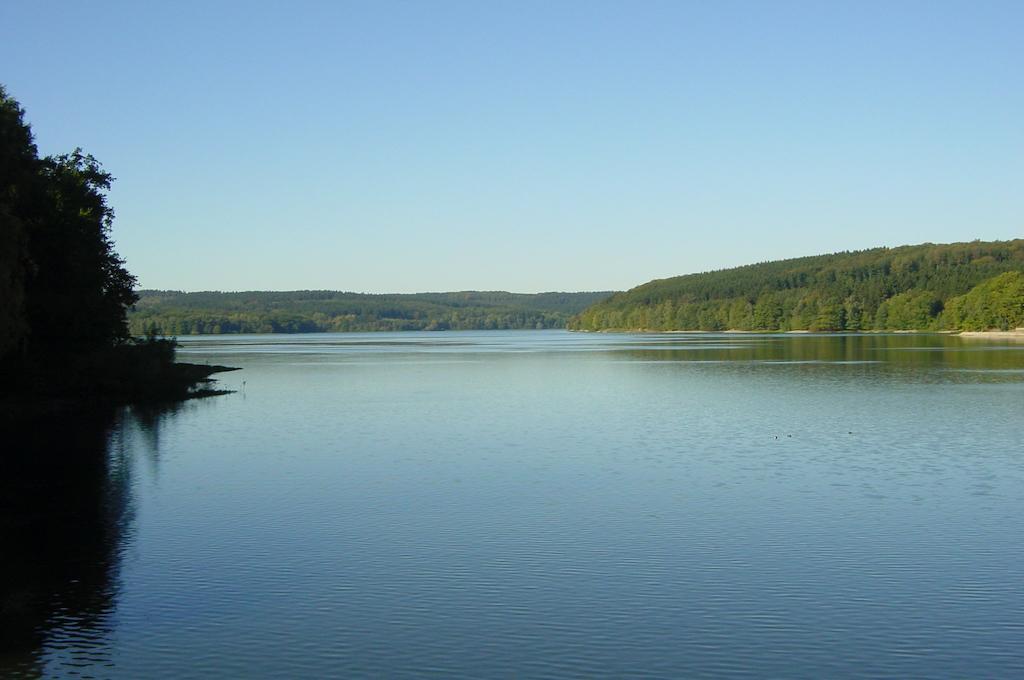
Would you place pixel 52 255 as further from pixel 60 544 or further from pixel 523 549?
pixel 523 549

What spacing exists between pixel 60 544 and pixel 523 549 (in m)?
8.07

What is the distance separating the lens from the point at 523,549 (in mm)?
17516

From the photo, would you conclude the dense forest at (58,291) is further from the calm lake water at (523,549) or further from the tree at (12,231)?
the calm lake water at (523,549)

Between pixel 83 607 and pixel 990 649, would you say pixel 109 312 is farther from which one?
pixel 990 649

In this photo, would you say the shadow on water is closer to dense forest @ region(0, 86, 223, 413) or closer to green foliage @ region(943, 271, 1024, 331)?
dense forest @ region(0, 86, 223, 413)

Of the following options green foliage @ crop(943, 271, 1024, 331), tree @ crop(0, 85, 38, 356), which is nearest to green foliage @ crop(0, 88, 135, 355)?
tree @ crop(0, 85, 38, 356)

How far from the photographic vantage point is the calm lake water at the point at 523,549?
12258 mm

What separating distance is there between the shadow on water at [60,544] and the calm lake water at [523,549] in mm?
65

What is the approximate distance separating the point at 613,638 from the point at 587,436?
21.5 meters

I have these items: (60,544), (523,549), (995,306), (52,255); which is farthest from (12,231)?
(995,306)

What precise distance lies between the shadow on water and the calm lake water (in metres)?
0.07

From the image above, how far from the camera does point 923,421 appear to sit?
3597cm

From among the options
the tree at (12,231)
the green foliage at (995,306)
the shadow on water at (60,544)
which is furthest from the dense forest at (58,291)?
the green foliage at (995,306)

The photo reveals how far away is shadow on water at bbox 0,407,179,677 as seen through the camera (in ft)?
41.0
